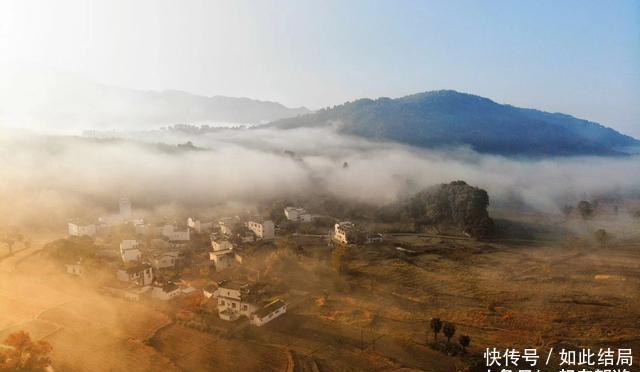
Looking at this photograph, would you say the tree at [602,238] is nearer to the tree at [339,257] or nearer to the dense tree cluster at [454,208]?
the dense tree cluster at [454,208]

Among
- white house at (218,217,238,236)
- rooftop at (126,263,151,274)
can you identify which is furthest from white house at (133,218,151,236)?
rooftop at (126,263,151,274)

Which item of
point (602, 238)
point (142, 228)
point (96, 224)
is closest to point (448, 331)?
point (142, 228)

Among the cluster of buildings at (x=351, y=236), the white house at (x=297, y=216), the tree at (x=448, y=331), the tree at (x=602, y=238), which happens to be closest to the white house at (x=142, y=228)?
the white house at (x=297, y=216)

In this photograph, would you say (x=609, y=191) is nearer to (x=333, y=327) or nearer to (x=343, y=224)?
(x=343, y=224)

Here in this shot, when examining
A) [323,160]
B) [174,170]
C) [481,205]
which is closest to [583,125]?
[323,160]

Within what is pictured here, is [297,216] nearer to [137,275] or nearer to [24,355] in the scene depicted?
[137,275]

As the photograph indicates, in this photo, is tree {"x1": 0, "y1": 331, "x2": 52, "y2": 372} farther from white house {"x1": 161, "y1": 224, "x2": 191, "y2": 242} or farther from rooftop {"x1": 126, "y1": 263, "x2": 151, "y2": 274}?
white house {"x1": 161, "y1": 224, "x2": 191, "y2": 242}
